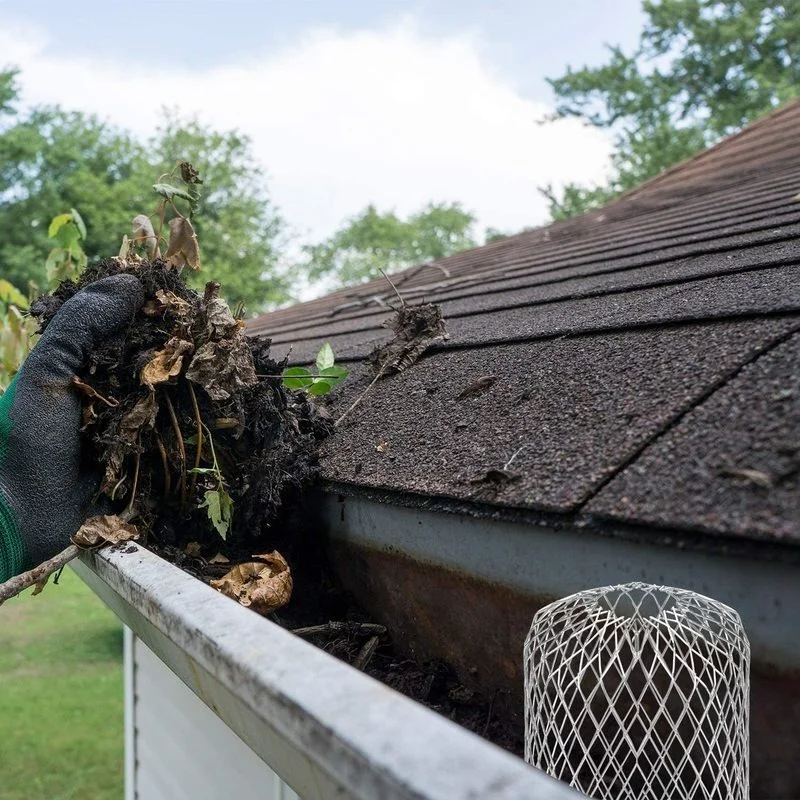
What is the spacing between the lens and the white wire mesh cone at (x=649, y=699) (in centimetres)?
71

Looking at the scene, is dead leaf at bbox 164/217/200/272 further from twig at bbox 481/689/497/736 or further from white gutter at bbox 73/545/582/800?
twig at bbox 481/689/497/736

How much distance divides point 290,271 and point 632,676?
24522 mm

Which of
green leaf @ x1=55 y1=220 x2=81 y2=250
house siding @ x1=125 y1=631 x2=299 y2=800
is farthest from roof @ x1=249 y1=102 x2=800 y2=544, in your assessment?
green leaf @ x1=55 y1=220 x2=81 y2=250

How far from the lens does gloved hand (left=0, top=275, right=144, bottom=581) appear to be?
3.93 ft

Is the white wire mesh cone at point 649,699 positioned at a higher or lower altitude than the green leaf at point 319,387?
lower

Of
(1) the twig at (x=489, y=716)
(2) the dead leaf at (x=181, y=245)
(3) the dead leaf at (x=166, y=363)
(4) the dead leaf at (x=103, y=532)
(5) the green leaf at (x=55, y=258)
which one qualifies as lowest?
(1) the twig at (x=489, y=716)

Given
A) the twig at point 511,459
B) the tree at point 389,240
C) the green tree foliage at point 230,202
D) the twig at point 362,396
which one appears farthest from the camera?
the tree at point 389,240

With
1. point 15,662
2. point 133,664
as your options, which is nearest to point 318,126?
point 15,662

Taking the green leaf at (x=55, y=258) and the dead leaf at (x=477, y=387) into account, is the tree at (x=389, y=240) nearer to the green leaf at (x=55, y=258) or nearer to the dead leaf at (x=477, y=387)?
the green leaf at (x=55, y=258)

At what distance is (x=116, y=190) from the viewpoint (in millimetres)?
20219

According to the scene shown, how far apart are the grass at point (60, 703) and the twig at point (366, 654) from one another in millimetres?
5578

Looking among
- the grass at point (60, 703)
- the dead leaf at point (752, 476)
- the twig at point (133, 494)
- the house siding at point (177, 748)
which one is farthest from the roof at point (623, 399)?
the grass at point (60, 703)

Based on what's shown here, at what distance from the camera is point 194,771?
83.2 inches

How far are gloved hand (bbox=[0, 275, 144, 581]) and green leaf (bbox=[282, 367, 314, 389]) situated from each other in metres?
0.38
